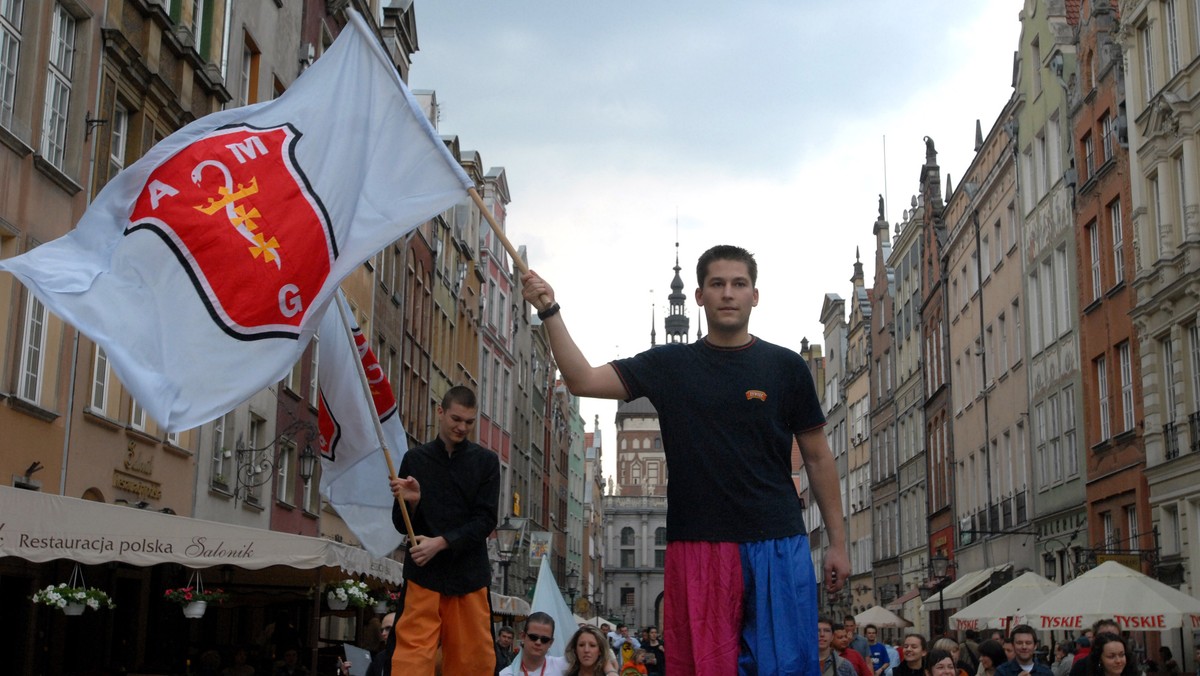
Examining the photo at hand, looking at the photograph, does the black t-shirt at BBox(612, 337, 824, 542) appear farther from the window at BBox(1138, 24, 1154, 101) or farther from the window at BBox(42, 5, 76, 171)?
the window at BBox(1138, 24, 1154, 101)

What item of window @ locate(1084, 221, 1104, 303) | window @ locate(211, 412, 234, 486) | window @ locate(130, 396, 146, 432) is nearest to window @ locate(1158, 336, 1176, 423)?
window @ locate(1084, 221, 1104, 303)

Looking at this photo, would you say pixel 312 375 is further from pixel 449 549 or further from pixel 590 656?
pixel 449 549

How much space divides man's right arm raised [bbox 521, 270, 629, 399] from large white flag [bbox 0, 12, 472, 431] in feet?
7.75

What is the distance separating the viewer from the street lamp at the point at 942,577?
37.1 meters

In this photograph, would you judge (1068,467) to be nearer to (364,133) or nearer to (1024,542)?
(1024,542)

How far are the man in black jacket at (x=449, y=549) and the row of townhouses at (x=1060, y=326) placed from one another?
2108 cm

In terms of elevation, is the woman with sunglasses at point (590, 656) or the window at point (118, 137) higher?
the window at point (118, 137)

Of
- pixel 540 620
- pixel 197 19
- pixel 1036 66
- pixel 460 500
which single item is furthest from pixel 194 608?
pixel 1036 66

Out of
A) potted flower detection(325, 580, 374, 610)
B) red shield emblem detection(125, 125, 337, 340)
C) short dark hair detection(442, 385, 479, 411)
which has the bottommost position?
potted flower detection(325, 580, 374, 610)

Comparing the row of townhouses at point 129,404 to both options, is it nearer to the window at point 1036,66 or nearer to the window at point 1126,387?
the window at point 1126,387

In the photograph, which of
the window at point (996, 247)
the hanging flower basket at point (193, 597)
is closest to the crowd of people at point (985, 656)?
the hanging flower basket at point (193, 597)

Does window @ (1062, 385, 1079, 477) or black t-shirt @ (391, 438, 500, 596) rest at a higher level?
window @ (1062, 385, 1079, 477)

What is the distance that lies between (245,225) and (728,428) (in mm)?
3758

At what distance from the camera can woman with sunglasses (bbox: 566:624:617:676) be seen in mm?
9766
